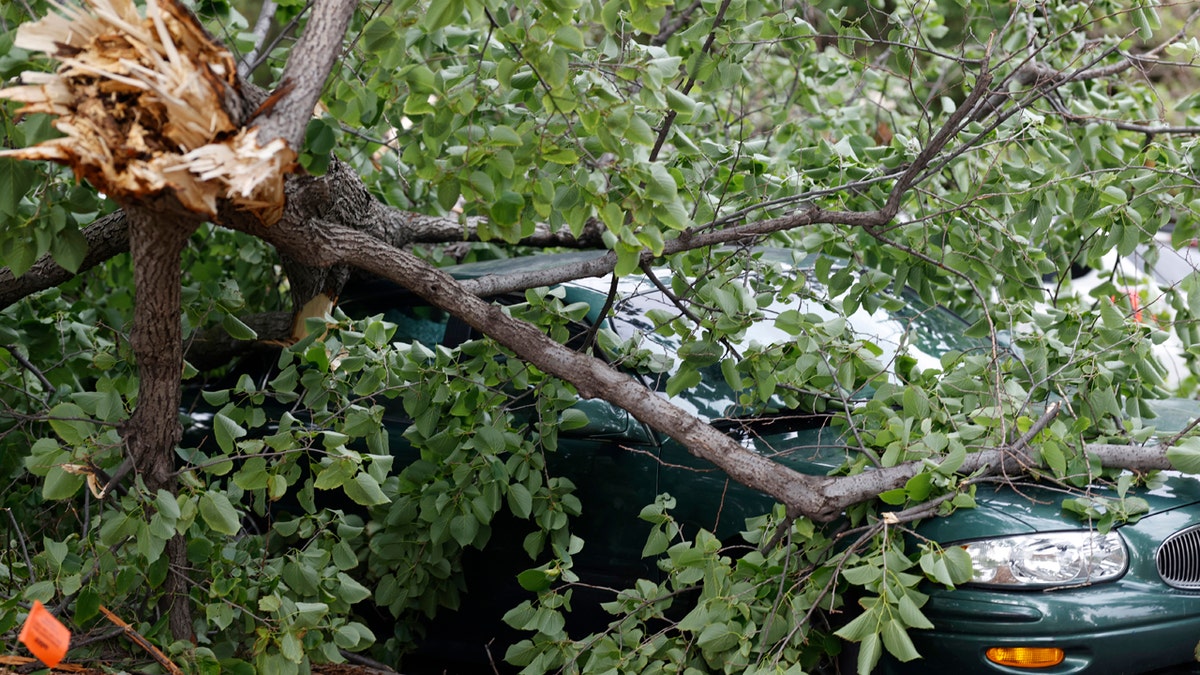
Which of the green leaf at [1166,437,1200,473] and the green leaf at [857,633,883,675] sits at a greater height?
the green leaf at [1166,437,1200,473]

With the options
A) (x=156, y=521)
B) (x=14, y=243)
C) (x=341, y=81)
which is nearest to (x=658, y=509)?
(x=156, y=521)

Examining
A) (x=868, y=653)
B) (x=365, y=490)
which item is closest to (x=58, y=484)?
(x=365, y=490)

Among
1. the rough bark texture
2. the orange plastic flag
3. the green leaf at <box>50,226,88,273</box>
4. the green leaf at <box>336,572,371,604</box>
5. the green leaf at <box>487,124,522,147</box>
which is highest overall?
the green leaf at <box>487,124,522,147</box>

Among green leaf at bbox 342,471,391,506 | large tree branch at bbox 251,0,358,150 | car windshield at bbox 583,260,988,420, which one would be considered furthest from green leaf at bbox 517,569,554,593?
large tree branch at bbox 251,0,358,150

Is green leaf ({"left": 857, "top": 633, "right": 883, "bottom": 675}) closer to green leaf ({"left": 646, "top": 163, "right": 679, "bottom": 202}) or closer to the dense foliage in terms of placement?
the dense foliage

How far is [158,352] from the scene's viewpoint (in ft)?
8.66

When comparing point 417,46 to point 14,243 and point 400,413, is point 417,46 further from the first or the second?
point 400,413

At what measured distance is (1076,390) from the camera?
323 cm

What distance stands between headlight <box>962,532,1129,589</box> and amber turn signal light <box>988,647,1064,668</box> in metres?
0.17

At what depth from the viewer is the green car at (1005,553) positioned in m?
2.80

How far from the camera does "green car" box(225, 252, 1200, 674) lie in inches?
110

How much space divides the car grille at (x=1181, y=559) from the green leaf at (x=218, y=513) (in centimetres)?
245

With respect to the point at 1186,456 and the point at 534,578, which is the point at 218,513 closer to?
the point at 534,578

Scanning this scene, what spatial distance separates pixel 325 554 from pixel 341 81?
4.41 feet
